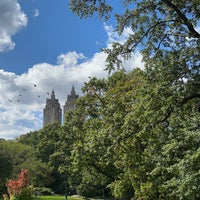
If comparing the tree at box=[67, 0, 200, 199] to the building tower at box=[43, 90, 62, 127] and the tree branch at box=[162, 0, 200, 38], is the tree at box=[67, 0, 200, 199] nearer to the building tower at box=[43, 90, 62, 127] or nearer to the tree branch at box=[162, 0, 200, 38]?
the tree branch at box=[162, 0, 200, 38]

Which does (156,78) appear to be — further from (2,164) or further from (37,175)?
(37,175)

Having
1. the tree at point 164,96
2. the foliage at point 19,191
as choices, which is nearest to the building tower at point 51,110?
the foliage at point 19,191

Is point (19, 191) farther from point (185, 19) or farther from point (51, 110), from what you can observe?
point (51, 110)

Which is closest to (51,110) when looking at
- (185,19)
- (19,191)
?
(19,191)

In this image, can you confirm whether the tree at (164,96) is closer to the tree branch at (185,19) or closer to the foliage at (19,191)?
the tree branch at (185,19)

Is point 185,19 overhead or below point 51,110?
below

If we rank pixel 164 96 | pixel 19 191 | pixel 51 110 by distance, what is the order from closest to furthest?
pixel 164 96
pixel 19 191
pixel 51 110

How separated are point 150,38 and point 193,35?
4.46 ft

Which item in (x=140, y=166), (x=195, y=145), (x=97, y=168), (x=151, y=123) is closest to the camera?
(x=195, y=145)

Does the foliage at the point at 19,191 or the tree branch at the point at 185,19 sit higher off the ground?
the tree branch at the point at 185,19

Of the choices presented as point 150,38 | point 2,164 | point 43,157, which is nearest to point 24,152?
point 43,157

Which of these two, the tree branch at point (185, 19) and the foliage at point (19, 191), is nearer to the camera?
the tree branch at point (185, 19)

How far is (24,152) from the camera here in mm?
58812

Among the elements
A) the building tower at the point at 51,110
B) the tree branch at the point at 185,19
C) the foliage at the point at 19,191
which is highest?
the building tower at the point at 51,110
